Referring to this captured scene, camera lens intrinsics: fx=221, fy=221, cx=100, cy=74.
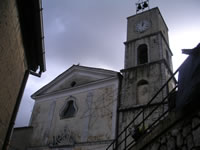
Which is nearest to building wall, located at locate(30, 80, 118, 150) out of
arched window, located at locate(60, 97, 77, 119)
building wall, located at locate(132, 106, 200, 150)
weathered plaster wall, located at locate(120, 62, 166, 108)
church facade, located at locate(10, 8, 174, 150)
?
church facade, located at locate(10, 8, 174, 150)

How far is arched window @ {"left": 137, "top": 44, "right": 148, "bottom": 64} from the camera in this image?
15.8 meters

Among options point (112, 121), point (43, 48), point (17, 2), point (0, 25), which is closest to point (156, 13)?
point (112, 121)

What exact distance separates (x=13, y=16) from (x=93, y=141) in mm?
10104

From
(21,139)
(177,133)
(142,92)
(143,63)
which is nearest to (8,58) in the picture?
(177,133)

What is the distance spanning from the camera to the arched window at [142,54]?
51.9 ft

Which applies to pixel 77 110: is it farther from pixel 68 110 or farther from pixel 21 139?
pixel 21 139

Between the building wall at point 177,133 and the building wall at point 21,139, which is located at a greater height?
the building wall at point 21,139

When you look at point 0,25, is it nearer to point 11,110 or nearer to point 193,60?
point 11,110

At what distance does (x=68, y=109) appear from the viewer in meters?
16.6

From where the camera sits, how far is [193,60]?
3967mm

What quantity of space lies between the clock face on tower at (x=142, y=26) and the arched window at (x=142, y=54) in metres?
1.42

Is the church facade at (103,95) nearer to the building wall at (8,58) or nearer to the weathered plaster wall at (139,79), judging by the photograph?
the weathered plaster wall at (139,79)

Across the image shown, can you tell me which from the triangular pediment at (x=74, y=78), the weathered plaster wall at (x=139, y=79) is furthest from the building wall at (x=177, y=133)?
the triangular pediment at (x=74, y=78)

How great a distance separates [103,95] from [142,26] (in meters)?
6.32
